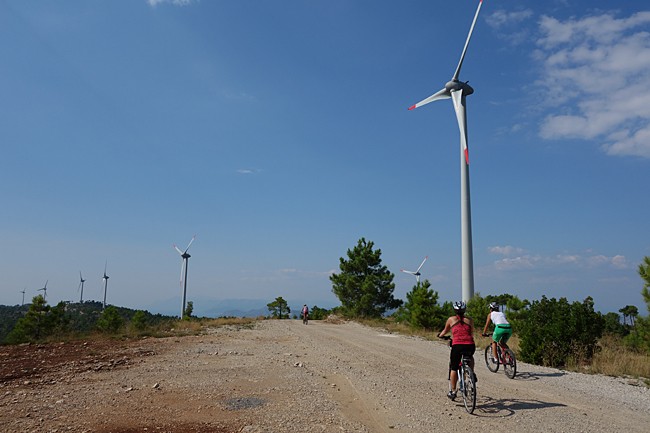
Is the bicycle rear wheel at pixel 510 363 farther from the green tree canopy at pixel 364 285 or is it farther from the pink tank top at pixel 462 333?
the green tree canopy at pixel 364 285

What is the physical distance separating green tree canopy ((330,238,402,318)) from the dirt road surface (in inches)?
1221

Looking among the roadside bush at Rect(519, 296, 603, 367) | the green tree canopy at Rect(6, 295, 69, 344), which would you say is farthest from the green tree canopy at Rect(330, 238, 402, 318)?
the green tree canopy at Rect(6, 295, 69, 344)

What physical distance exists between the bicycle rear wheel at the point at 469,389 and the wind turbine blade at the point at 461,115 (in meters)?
25.5

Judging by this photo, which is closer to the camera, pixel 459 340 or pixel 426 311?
pixel 459 340

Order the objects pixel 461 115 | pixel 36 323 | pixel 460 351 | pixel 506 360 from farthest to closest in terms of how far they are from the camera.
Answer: pixel 36 323, pixel 461 115, pixel 506 360, pixel 460 351

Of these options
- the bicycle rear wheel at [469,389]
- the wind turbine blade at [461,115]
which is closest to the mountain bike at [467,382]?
the bicycle rear wheel at [469,389]

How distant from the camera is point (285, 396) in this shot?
960 cm

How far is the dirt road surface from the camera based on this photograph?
7.64 metres

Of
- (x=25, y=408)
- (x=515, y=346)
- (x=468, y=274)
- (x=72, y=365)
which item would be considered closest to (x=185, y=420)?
(x=25, y=408)

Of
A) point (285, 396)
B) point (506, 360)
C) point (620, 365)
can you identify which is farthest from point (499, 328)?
point (285, 396)

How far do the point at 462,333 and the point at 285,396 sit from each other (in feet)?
13.7

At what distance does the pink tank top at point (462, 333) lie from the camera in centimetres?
885

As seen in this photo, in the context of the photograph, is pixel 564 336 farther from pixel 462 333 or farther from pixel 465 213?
pixel 465 213

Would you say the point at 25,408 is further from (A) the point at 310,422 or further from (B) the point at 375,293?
(B) the point at 375,293
